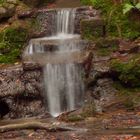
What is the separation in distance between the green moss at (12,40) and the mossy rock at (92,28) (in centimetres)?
244

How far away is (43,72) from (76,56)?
4.42ft

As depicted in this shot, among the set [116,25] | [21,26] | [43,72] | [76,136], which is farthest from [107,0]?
[76,136]

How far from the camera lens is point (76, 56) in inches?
677

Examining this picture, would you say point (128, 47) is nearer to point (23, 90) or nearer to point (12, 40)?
point (23, 90)

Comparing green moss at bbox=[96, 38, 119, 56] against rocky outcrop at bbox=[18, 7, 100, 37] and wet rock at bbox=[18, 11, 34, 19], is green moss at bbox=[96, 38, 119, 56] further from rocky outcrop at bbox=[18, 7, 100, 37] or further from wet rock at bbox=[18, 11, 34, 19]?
wet rock at bbox=[18, 11, 34, 19]

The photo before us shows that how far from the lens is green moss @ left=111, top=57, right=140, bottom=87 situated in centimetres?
1554

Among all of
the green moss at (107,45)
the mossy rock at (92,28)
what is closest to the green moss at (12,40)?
the mossy rock at (92,28)

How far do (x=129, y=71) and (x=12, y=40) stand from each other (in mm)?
5686

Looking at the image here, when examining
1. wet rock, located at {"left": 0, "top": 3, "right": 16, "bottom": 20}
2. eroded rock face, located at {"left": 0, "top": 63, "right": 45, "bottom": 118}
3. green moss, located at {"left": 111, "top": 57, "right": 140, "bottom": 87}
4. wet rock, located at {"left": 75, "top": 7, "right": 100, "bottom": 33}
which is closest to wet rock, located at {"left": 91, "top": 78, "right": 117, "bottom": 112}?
green moss, located at {"left": 111, "top": 57, "right": 140, "bottom": 87}

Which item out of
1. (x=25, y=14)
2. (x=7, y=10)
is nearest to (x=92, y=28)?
(x=25, y=14)

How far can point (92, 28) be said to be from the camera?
60.8 feet

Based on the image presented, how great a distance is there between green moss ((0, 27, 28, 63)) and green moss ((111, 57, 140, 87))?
472 cm

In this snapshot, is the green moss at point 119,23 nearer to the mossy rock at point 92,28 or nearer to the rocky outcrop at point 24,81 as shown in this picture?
the mossy rock at point 92,28

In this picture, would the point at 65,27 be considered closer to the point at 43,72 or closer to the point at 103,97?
the point at 43,72
